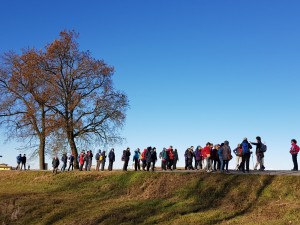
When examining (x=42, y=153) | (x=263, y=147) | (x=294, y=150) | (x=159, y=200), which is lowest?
(x=159, y=200)

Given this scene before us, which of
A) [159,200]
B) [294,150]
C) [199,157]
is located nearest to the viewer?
[159,200]

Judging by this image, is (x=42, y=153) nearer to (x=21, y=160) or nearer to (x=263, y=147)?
(x=21, y=160)

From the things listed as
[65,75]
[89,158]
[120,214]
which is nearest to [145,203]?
[120,214]

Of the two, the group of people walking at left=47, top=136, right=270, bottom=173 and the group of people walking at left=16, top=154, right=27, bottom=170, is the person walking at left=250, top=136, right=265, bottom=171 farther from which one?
the group of people walking at left=16, top=154, right=27, bottom=170

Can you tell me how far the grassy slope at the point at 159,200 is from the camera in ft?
59.3

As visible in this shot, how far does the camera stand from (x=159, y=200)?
22047 millimetres

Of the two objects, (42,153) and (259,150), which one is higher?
(259,150)

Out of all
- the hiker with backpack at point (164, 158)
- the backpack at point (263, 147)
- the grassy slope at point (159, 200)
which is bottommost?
the grassy slope at point (159, 200)

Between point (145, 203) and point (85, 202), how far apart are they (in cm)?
450

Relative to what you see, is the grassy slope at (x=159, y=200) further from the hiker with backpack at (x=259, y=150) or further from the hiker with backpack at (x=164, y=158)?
the hiker with backpack at (x=164, y=158)

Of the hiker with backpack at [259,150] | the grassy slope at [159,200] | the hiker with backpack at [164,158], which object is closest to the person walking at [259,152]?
the hiker with backpack at [259,150]

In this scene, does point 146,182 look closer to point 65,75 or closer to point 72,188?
point 72,188

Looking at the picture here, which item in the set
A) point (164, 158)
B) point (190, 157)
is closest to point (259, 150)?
point (190, 157)

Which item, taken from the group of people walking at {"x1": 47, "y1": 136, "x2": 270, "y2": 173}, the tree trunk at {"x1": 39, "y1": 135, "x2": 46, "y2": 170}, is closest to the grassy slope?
the group of people walking at {"x1": 47, "y1": 136, "x2": 270, "y2": 173}
